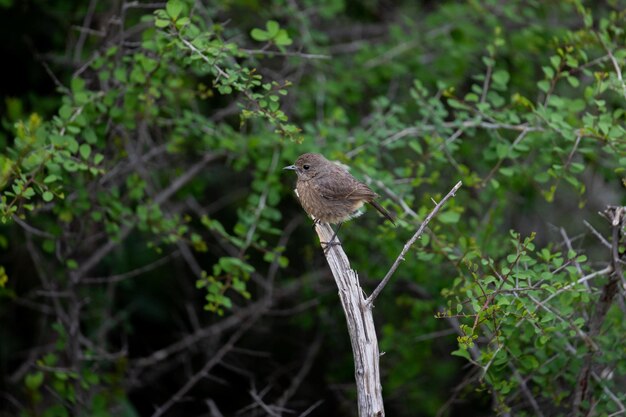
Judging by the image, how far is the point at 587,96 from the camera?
5438 mm

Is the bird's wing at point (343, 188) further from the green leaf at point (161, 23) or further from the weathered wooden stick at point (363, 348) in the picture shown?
the green leaf at point (161, 23)

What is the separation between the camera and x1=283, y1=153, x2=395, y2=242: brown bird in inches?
217

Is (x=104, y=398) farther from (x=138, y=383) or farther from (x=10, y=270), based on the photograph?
(x=10, y=270)

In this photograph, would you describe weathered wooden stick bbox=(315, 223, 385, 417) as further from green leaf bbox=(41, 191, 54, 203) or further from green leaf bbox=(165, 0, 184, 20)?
green leaf bbox=(165, 0, 184, 20)

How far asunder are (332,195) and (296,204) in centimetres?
252

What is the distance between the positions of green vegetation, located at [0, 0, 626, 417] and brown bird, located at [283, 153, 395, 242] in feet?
0.45

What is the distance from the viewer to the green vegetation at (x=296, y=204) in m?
4.83

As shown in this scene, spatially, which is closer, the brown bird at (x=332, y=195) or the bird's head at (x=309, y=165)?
the brown bird at (x=332, y=195)

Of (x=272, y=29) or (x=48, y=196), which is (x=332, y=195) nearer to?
(x=272, y=29)

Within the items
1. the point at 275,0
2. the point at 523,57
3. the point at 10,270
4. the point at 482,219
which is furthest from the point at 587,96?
the point at 10,270

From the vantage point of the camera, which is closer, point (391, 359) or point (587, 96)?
point (587, 96)

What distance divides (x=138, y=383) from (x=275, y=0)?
3.33m

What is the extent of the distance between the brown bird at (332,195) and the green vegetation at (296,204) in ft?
0.45

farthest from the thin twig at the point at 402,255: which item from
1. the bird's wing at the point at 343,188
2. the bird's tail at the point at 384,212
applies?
the bird's wing at the point at 343,188
